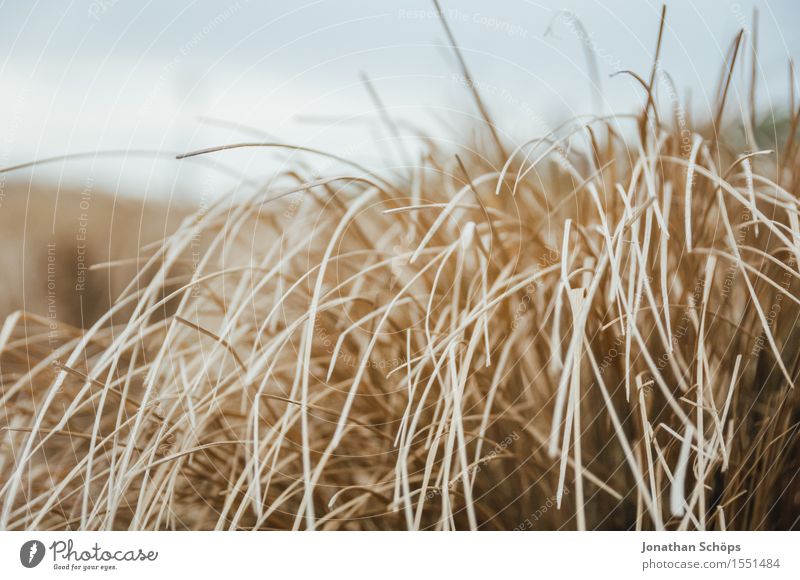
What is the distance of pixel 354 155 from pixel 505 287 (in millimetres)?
186

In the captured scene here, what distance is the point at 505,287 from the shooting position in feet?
1.61

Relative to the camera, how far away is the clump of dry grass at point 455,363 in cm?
48

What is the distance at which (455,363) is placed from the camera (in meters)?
0.48

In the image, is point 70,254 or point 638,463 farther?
point 70,254

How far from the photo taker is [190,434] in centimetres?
50

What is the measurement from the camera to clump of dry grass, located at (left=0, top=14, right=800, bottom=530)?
0.48 metres
